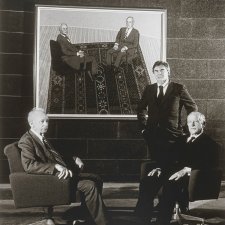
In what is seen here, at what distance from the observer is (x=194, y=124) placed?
324 cm

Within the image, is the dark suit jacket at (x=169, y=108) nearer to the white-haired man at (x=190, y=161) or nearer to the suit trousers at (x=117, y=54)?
the white-haired man at (x=190, y=161)

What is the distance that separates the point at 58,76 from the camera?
12.9ft

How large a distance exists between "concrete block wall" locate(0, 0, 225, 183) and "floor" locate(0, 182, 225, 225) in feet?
0.75

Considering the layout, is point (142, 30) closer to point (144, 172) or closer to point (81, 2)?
point (81, 2)

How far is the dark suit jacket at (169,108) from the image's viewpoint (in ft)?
11.7

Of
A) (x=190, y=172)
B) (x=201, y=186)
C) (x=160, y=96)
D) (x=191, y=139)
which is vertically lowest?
(x=201, y=186)

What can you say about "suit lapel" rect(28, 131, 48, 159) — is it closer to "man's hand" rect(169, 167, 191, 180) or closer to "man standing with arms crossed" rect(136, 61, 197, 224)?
"man standing with arms crossed" rect(136, 61, 197, 224)

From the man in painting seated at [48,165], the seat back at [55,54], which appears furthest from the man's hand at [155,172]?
the seat back at [55,54]

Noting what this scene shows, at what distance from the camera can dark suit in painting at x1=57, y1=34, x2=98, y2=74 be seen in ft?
12.8

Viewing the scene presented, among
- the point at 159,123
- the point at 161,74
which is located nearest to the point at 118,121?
the point at 159,123

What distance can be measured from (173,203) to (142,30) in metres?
1.92

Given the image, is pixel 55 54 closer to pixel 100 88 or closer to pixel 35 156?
pixel 100 88

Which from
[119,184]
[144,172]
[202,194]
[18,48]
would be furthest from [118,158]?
[18,48]

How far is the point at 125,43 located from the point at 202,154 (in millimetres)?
1512
